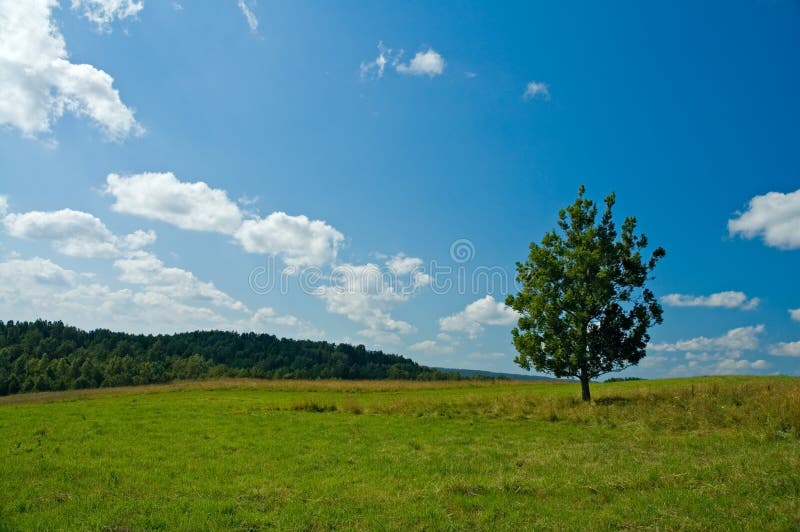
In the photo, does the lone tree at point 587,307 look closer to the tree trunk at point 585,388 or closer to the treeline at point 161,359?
the tree trunk at point 585,388

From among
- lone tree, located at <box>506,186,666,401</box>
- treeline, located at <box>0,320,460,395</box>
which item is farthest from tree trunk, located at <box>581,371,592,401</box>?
treeline, located at <box>0,320,460,395</box>

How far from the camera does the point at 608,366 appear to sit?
3575 cm

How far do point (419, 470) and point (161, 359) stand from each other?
144 meters

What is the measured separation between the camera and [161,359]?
140m

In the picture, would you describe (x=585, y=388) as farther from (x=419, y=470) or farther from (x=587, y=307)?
(x=419, y=470)

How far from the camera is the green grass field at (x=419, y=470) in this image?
10.5 metres

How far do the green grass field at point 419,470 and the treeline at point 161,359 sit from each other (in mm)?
73461

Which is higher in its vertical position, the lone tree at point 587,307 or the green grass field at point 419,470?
the lone tree at point 587,307

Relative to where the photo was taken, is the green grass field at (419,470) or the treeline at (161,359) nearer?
the green grass field at (419,470)

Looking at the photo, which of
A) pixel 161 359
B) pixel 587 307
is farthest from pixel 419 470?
pixel 161 359

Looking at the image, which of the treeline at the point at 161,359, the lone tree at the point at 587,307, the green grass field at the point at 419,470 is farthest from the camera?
the treeline at the point at 161,359

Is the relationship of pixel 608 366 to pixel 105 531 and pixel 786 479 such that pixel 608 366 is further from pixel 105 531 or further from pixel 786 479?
pixel 105 531

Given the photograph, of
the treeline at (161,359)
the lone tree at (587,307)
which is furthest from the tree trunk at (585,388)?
the treeline at (161,359)

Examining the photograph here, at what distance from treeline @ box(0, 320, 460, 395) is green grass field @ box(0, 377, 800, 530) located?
73.5 m
